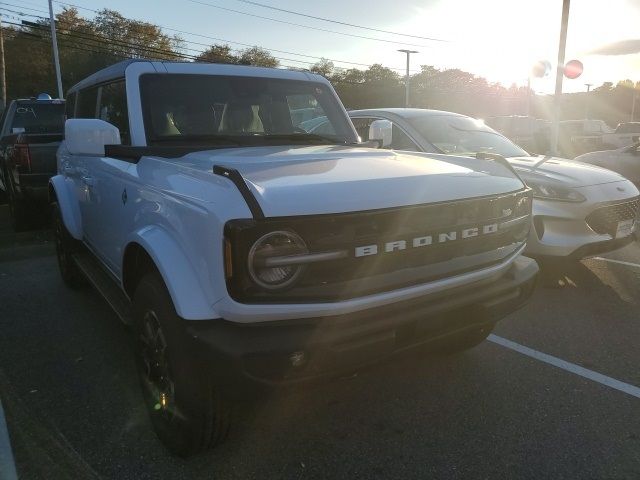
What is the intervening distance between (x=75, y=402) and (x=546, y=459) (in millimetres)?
2557

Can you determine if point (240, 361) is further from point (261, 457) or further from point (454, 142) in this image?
point (454, 142)

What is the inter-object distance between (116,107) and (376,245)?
7.94 ft

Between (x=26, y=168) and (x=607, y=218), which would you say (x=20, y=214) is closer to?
(x=26, y=168)

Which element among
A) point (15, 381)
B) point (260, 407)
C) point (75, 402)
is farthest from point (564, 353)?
point (15, 381)

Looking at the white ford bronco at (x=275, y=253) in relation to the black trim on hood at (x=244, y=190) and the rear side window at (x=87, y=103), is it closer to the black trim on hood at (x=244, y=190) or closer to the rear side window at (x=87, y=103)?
the black trim on hood at (x=244, y=190)

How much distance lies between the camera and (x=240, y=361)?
197 centimetres

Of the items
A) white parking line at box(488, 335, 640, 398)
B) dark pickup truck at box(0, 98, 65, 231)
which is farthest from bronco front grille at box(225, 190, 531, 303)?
dark pickup truck at box(0, 98, 65, 231)

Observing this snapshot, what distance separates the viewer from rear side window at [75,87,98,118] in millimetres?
4312

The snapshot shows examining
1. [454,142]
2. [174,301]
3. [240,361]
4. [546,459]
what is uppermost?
[454,142]

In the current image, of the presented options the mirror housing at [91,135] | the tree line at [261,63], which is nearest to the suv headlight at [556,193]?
the mirror housing at [91,135]

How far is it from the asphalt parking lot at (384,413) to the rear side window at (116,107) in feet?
5.08

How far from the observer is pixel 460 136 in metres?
5.99

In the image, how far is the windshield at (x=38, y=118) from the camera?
29.0ft

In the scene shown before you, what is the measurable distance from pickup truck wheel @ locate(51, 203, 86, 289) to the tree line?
26461 mm
